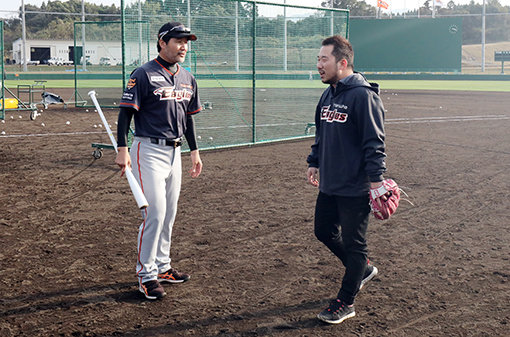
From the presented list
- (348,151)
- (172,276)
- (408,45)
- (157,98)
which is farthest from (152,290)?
(408,45)

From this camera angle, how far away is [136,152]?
4961 millimetres

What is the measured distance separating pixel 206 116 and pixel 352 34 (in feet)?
147

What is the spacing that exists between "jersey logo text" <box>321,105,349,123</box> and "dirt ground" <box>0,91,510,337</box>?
1.51 meters

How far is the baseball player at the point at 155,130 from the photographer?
4.83 m

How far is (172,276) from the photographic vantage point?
532 centimetres

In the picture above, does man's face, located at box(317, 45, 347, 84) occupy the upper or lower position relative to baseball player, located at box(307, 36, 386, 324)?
upper

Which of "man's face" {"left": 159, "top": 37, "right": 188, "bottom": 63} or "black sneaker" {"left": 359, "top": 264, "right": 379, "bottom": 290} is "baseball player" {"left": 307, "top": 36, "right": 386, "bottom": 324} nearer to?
"black sneaker" {"left": 359, "top": 264, "right": 379, "bottom": 290}

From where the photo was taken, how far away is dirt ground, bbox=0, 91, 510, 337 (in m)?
4.52

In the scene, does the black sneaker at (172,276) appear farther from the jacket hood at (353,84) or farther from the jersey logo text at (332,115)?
the jacket hood at (353,84)

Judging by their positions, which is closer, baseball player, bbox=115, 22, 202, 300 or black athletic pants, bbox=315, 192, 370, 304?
black athletic pants, bbox=315, 192, 370, 304

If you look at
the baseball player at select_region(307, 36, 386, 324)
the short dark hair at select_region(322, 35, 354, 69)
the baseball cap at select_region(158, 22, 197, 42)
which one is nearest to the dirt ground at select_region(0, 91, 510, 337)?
the baseball player at select_region(307, 36, 386, 324)

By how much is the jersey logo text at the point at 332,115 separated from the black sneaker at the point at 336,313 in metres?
1.35

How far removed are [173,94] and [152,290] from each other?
1.62 meters

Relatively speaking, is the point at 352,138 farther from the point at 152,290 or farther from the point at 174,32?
the point at 152,290
